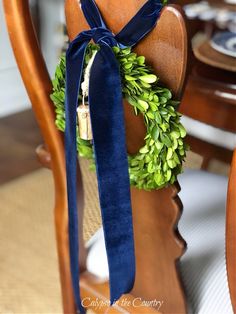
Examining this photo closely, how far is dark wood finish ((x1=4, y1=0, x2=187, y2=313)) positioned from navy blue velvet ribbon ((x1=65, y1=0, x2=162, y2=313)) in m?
0.01

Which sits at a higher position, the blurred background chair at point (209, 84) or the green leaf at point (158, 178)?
the green leaf at point (158, 178)

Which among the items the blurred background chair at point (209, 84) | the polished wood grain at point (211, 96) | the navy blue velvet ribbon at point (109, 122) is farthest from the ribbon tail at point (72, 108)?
the polished wood grain at point (211, 96)

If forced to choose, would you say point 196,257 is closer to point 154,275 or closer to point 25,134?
point 154,275

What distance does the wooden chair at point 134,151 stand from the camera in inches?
20.0

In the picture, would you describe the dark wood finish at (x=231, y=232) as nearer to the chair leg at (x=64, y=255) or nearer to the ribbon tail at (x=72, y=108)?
the ribbon tail at (x=72, y=108)

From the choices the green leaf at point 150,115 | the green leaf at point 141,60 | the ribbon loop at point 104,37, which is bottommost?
the green leaf at point 150,115

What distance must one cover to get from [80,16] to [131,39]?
9cm

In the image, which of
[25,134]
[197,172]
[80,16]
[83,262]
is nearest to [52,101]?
[80,16]

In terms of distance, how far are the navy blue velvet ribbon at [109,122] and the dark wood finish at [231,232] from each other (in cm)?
12

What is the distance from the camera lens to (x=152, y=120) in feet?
1.76

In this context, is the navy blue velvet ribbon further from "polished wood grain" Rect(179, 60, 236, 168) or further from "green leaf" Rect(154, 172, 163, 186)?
"polished wood grain" Rect(179, 60, 236, 168)

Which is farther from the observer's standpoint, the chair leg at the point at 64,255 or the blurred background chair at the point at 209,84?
the blurred background chair at the point at 209,84

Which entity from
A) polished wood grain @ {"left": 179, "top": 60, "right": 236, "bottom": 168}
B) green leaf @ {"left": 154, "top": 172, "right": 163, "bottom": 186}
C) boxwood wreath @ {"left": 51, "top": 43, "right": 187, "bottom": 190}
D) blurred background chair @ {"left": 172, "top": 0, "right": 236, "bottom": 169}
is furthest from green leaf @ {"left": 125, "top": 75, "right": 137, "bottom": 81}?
polished wood grain @ {"left": 179, "top": 60, "right": 236, "bottom": 168}

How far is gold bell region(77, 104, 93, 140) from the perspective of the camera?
1.89 feet
